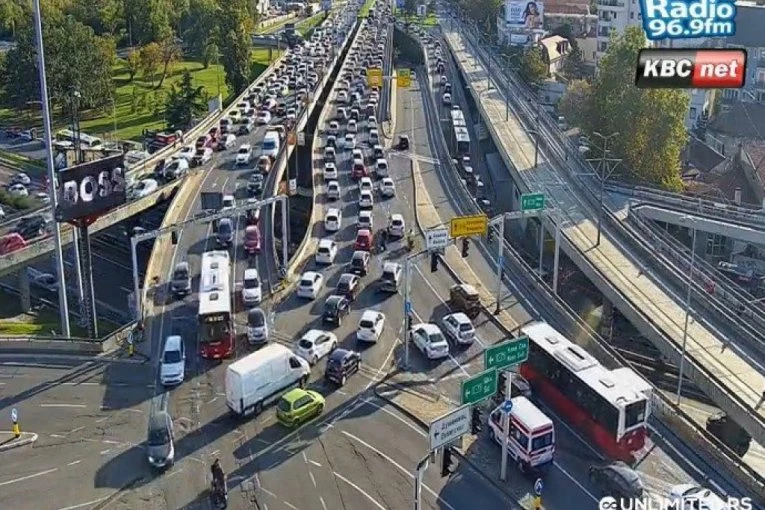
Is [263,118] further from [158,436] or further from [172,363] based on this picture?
[158,436]

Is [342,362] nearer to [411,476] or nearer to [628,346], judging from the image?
[411,476]

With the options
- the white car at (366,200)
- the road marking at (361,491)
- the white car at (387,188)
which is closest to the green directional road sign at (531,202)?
the road marking at (361,491)

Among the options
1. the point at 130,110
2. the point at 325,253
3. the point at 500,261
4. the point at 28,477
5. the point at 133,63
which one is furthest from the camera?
the point at 133,63

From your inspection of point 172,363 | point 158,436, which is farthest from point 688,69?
point 172,363

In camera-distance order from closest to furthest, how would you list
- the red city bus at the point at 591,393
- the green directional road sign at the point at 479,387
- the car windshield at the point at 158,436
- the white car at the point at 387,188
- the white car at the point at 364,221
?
the green directional road sign at the point at 479,387 → the car windshield at the point at 158,436 → the red city bus at the point at 591,393 → the white car at the point at 364,221 → the white car at the point at 387,188

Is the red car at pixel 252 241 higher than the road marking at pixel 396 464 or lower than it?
higher

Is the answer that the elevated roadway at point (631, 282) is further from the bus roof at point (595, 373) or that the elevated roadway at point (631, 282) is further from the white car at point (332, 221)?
the white car at point (332, 221)
